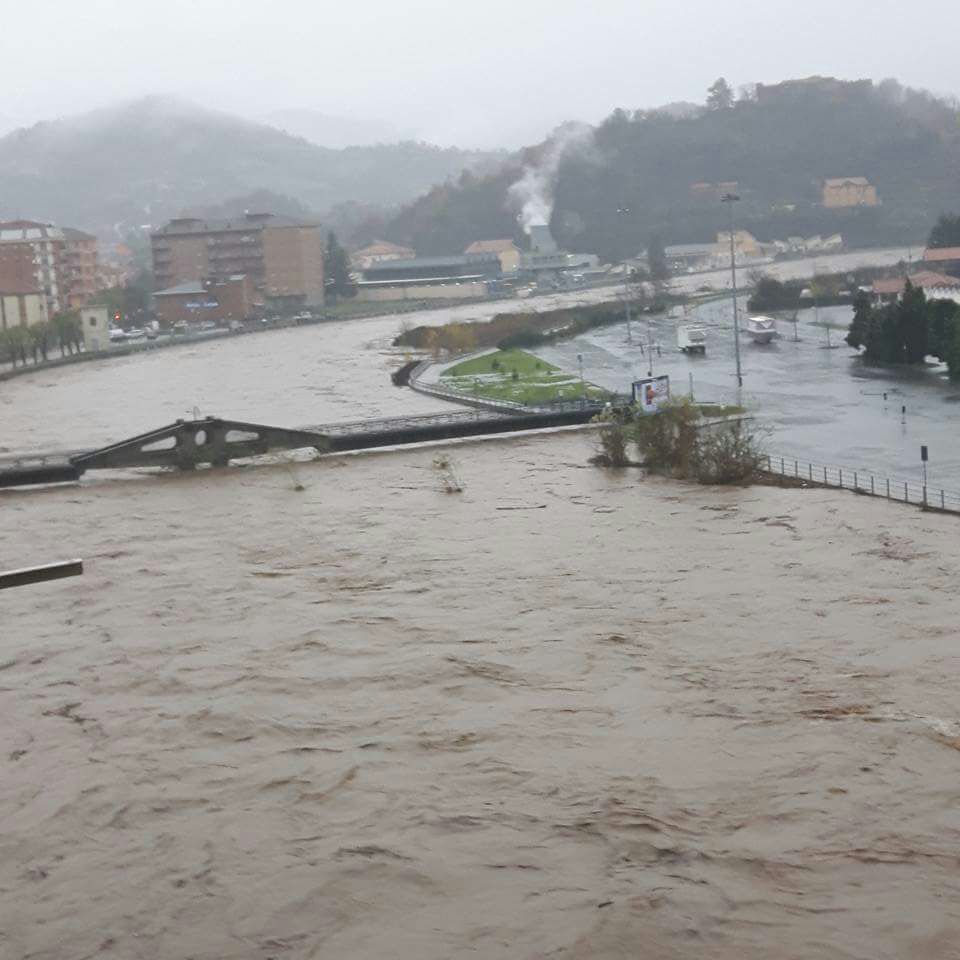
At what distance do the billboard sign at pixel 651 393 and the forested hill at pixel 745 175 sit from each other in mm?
74462

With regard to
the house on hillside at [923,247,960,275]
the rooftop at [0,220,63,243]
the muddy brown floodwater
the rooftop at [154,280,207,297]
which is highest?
the rooftop at [0,220,63,243]

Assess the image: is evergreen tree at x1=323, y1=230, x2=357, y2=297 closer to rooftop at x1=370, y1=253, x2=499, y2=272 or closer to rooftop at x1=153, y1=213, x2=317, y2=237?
rooftop at x1=153, y1=213, x2=317, y2=237

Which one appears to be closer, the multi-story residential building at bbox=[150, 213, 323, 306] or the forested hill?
the multi-story residential building at bbox=[150, 213, 323, 306]

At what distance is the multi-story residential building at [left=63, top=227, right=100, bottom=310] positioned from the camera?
71319mm

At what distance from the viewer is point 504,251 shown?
92.8 meters

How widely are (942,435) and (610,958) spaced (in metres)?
16.9

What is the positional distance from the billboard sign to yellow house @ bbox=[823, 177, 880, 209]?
83666 mm

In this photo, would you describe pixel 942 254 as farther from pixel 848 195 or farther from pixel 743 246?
pixel 848 195

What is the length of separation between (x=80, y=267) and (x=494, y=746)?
6775cm

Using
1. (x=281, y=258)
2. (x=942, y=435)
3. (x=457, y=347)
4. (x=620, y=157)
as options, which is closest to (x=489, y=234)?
(x=620, y=157)

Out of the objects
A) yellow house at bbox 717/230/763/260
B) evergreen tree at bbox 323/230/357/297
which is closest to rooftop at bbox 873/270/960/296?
evergreen tree at bbox 323/230/357/297

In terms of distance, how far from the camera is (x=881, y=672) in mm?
11508

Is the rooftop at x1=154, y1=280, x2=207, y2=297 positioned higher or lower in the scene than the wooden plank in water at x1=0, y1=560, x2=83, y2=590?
higher

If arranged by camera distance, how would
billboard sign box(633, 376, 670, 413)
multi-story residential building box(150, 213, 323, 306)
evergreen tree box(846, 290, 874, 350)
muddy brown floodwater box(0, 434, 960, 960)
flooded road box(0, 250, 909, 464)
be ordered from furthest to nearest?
multi-story residential building box(150, 213, 323, 306), evergreen tree box(846, 290, 874, 350), flooded road box(0, 250, 909, 464), billboard sign box(633, 376, 670, 413), muddy brown floodwater box(0, 434, 960, 960)
